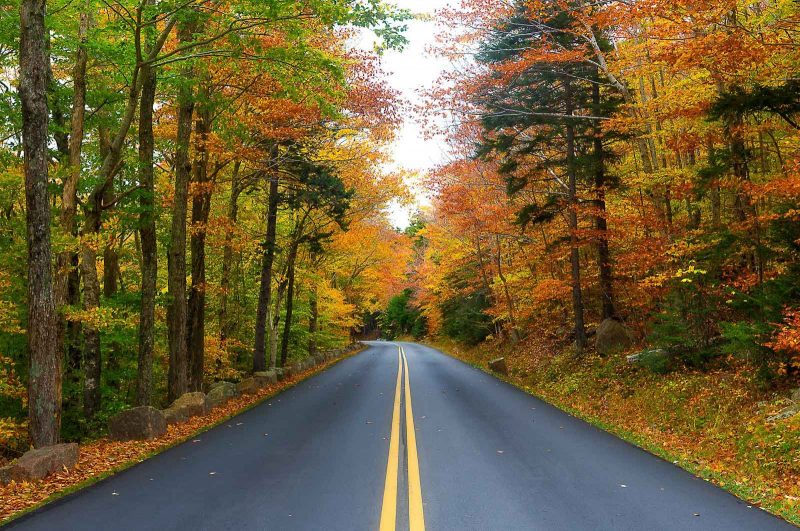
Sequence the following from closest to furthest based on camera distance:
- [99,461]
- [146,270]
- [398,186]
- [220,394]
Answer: [99,461]
[146,270]
[220,394]
[398,186]

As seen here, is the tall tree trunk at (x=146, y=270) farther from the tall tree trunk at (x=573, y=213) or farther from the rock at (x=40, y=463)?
the tall tree trunk at (x=573, y=213)

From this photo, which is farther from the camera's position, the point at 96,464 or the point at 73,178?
the point at 73,178

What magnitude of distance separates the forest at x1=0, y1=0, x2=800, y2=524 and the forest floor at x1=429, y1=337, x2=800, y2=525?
57 millimetres

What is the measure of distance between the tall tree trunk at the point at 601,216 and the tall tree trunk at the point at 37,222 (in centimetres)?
1263

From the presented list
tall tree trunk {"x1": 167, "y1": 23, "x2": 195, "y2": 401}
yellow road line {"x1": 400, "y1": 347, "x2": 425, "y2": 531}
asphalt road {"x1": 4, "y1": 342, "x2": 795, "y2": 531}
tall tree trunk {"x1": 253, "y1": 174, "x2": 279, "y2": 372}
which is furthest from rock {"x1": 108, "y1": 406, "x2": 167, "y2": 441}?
tall tree trunk {"x1": 253, "y1": 174, "x2": 279, "y2": 372}

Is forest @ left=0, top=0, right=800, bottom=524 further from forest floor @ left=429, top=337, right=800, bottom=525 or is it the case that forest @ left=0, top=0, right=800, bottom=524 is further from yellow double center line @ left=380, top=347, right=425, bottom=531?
yellow double center line @ left=380, top=347, right=425, bottom=531

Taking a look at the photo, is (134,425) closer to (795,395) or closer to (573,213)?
(795,395)

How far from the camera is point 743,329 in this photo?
338 inches

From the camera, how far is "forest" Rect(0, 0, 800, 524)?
845cm

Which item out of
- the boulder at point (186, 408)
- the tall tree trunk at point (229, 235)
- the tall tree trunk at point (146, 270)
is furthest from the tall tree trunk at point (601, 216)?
the tall tree trunk at point (146, 270)

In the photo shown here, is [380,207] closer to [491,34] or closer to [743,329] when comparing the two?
[491,34]

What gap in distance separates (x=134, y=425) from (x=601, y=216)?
40.4 ft

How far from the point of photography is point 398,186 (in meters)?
22.4

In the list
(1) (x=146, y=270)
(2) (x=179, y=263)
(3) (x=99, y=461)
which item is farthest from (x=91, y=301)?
(3) (x=99, y=461)
